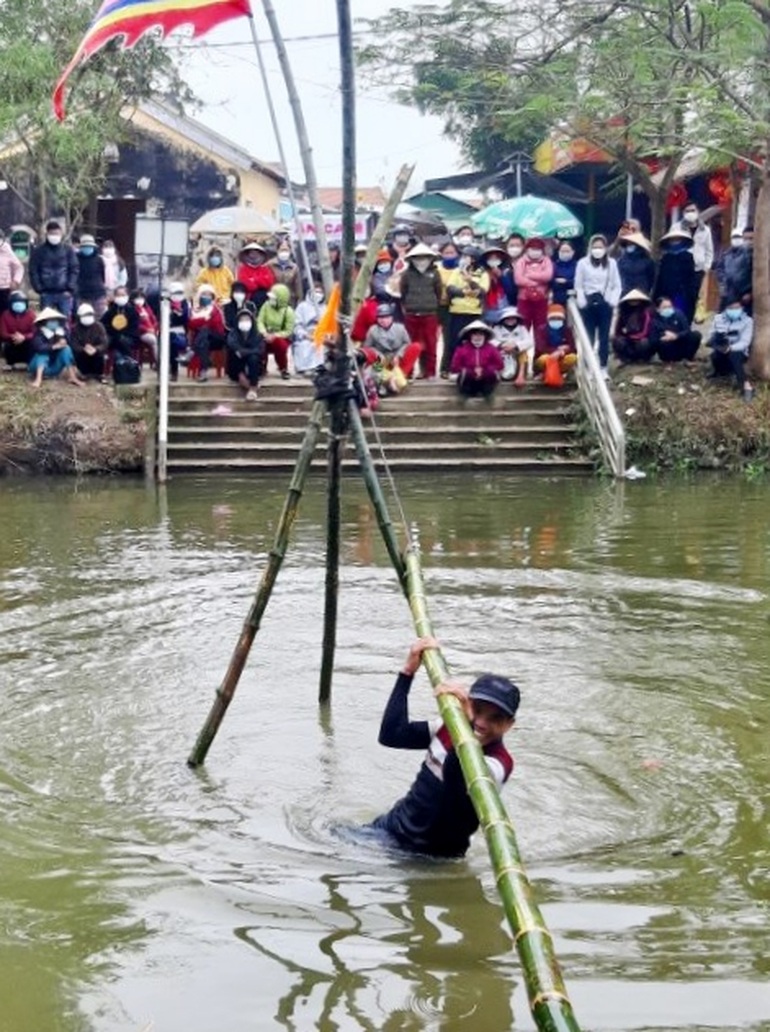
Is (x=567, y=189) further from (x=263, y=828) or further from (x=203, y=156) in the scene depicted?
(x=263, y=828)

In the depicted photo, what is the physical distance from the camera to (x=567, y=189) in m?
31.5

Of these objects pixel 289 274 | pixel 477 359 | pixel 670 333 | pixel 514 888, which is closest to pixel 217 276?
pixel 289 274

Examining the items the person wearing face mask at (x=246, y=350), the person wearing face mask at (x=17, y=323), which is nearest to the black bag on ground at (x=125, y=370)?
the person wearing face mask at (x=17, y=323)

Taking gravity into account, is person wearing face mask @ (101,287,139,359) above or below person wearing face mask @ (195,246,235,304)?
below

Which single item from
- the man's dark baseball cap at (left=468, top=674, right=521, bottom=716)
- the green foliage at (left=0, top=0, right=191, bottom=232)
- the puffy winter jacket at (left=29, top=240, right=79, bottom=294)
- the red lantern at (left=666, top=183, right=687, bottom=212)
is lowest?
the man's dark baseball cap at (left=468, top=674, right=521, bottom=716)

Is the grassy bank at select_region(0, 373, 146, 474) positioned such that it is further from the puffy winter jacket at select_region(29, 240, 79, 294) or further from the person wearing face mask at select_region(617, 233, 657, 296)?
the person wearing face mask at select_region(617, 233, 657, 296)

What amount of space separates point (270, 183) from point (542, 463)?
21972 mm

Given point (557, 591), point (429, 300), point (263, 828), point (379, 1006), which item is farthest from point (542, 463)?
point (379, 1006)

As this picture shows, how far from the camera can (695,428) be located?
1912 cm

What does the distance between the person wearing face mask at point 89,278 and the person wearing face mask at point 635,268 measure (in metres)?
7.26

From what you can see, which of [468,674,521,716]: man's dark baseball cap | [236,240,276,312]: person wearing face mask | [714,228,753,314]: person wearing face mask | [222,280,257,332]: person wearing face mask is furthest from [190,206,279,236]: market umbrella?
[468,674,521,716]: man's dark baseball cap

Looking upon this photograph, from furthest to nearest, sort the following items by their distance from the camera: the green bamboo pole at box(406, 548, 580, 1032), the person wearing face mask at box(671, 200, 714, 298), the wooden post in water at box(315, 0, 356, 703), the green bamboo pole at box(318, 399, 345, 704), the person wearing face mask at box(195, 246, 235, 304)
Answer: the person wearing face mask at box(195, 246, 235, 304) → the person wearing face mask at box(671, 200, 714, 298) → the green bamboo pole at box(318, 399, 345, 704) → the wooden post in water at box(315, 0, 356, 703) → the green bamboo pole at box(406, 548, 580, 1032)

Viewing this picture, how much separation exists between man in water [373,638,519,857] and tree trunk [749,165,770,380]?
14230 mm

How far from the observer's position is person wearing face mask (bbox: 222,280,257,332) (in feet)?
65.7
